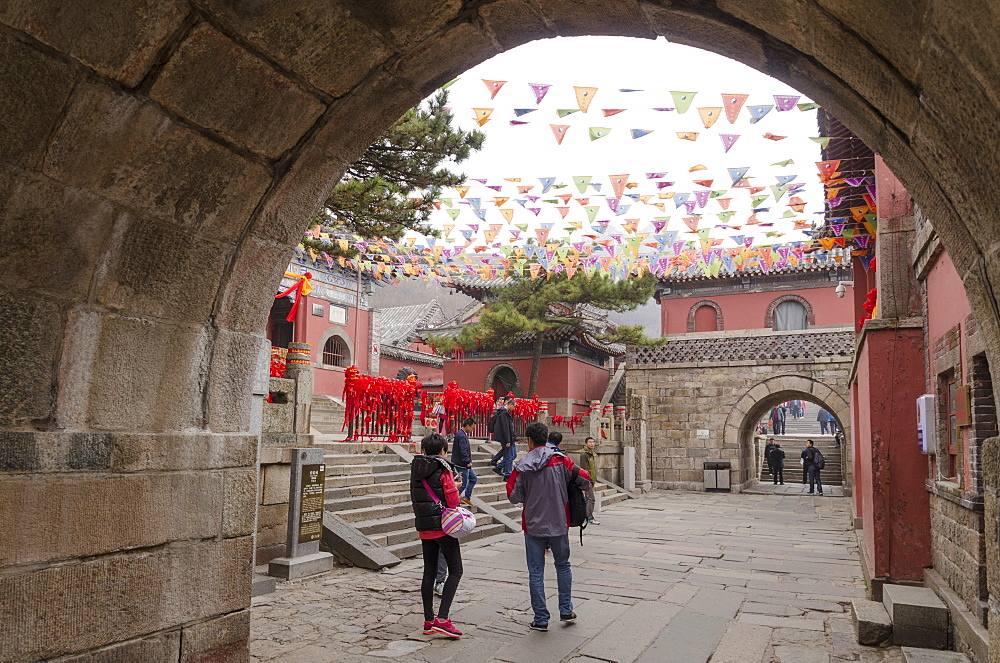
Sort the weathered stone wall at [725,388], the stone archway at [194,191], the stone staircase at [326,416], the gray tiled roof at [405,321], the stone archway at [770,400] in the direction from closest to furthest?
1. the stone archway at [194,191]
2. the stone staircase at [326,416]
3. the stone archway at [770,400]
4. the weathered stone wall at [725,388]
5. the gray tiled roof at [405,321]

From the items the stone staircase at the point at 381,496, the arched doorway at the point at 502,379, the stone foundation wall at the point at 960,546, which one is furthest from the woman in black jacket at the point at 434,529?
the arched doorway at the point at 502,379

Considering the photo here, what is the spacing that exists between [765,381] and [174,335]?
64.8 feet

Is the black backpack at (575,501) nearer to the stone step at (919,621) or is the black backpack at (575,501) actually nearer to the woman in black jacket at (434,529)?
the woman in black jacket at (434,529)

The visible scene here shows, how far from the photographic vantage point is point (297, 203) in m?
3.33

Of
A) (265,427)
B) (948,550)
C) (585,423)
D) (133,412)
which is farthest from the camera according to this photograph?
(585,423)

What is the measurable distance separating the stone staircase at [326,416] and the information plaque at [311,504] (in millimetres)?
9474

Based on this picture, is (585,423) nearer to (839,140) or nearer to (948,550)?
(839,140)

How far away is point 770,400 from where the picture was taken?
21.2 metres

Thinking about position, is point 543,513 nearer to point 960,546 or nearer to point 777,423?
point 960,546

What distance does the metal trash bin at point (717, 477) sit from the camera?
1961cm

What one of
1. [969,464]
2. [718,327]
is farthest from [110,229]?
[718,327]

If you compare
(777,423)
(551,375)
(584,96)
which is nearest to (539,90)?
(584,96)

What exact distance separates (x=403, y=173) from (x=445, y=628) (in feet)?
16.7

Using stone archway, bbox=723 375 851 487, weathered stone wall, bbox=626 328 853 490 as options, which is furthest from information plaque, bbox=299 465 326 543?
stone archway, bbox=723 375 851 487
